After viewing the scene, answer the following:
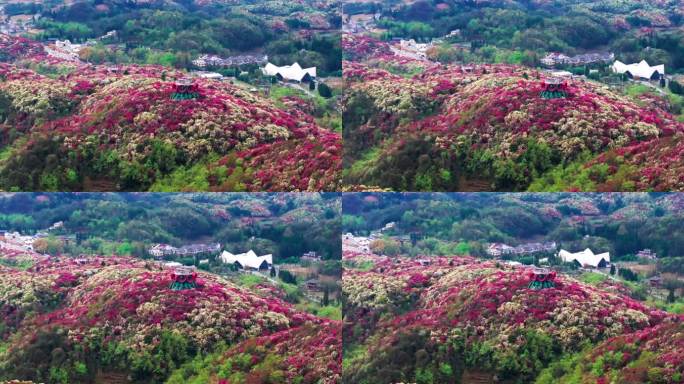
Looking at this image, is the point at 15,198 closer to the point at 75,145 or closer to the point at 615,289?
the point at 75,145

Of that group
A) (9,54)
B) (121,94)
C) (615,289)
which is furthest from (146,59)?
(615,289)

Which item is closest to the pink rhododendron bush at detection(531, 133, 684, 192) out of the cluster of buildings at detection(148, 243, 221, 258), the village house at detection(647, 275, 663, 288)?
the village house at detection(647, 275, 663, 288)

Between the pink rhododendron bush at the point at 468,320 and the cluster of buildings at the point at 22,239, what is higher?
the cluster of buildings at the point at 22,239

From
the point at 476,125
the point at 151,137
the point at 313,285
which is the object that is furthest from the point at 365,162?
the point at 151,137

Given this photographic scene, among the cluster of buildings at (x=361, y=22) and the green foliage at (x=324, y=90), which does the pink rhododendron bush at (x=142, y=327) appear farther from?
the cluster of buildings at (x=361, y=22)

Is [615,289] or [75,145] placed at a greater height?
[75,145]

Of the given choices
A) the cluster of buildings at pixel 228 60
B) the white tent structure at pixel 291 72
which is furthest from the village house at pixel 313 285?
the cluster of buildings at pixel 228 60
